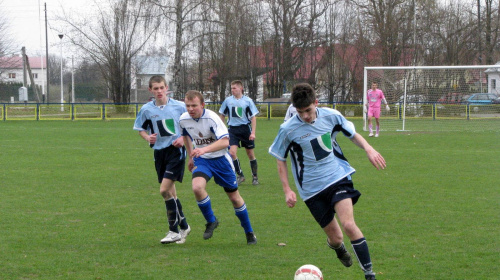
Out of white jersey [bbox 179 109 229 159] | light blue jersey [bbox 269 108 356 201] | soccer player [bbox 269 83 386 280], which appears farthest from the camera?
white jersey [bbox 179 109 229 159]

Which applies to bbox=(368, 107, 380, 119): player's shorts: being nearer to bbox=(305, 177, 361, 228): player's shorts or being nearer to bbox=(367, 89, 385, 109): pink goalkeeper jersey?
bbox=(367, 89, 385, 109): pink goalkeeper jersey

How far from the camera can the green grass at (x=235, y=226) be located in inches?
206

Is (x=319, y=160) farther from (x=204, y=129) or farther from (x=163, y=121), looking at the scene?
(x=163, y=121)

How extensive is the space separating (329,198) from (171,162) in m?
2.37

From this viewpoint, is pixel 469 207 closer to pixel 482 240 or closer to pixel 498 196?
pixel 498 196

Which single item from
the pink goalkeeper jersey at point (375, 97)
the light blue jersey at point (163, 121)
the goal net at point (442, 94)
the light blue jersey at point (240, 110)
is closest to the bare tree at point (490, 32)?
the goal net at point (442, 94)

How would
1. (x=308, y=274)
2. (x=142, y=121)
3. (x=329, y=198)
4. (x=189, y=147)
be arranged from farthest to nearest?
(x=142, y=121), (x=189, y=147), (x=329, y=198), (x=308, y=274)

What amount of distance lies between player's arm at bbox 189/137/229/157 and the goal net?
18723 millimetres

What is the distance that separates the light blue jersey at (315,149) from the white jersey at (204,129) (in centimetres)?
148

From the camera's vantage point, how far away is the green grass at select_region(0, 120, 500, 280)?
17.2ft

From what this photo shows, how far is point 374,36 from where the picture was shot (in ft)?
128

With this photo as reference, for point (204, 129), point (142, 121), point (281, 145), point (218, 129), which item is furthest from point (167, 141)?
point (281, 145)

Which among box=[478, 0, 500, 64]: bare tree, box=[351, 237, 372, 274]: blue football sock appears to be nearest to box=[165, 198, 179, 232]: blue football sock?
box=[351, 237, 372, 274]: blue football sock

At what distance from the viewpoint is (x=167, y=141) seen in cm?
661
